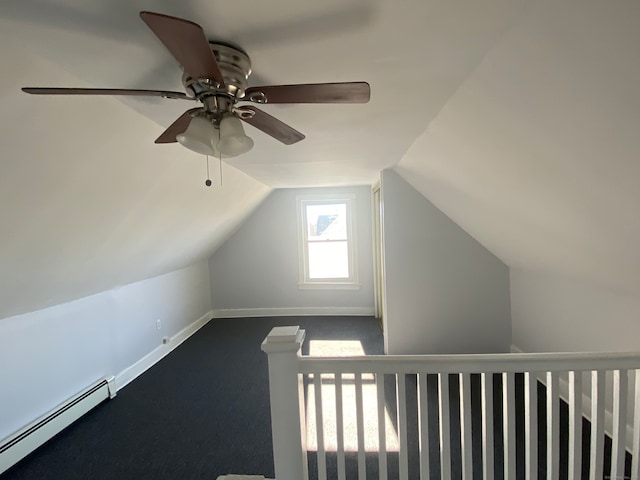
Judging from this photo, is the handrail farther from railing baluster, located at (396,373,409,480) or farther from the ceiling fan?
the ceiling fan

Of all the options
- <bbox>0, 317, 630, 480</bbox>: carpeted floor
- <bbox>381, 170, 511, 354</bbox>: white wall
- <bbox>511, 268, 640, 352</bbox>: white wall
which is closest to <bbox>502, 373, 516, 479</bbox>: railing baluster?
<bbox>0, 317, 630, 480</bbox>: carpeted floor

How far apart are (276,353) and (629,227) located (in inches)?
63.2

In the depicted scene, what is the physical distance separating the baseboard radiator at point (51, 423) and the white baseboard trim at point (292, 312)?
87.5 inches

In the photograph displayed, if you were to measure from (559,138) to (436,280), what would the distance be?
206cm

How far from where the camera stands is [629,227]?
1.27 m

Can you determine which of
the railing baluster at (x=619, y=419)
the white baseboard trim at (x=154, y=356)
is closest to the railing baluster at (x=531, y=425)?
the railing baluster at (x=619, y=419)

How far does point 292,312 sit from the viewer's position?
482 cm

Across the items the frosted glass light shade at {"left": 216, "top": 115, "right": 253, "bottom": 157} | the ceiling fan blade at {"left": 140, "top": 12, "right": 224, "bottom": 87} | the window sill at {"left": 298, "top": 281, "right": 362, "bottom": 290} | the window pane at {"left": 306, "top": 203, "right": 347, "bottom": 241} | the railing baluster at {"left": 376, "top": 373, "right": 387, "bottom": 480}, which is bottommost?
the window sill at {"left": 298, "top": 281, "right": 362, "bottom": 290}

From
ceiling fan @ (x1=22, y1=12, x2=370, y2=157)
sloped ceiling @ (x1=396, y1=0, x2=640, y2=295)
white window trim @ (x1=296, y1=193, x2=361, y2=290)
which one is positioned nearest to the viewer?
sloped ceiling @ (x1=396, y1=0, x2=640, y2=295)

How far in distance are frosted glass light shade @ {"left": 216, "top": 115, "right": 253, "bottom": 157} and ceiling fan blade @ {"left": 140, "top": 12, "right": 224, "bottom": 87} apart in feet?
0.43

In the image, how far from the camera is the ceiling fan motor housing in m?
0.97

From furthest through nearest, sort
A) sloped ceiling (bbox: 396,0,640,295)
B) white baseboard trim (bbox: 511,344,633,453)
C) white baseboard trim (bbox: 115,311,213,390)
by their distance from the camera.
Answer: white baseboard trim (bbox: 115,311,213,390)
white baseboard trim (bbox: 511,344,633,453)
sloped ceiling (bbox: 396,0,640,295)

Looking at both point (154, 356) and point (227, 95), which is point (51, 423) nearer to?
point (154, 356)

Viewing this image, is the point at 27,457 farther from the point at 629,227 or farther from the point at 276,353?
the point at 629,227
